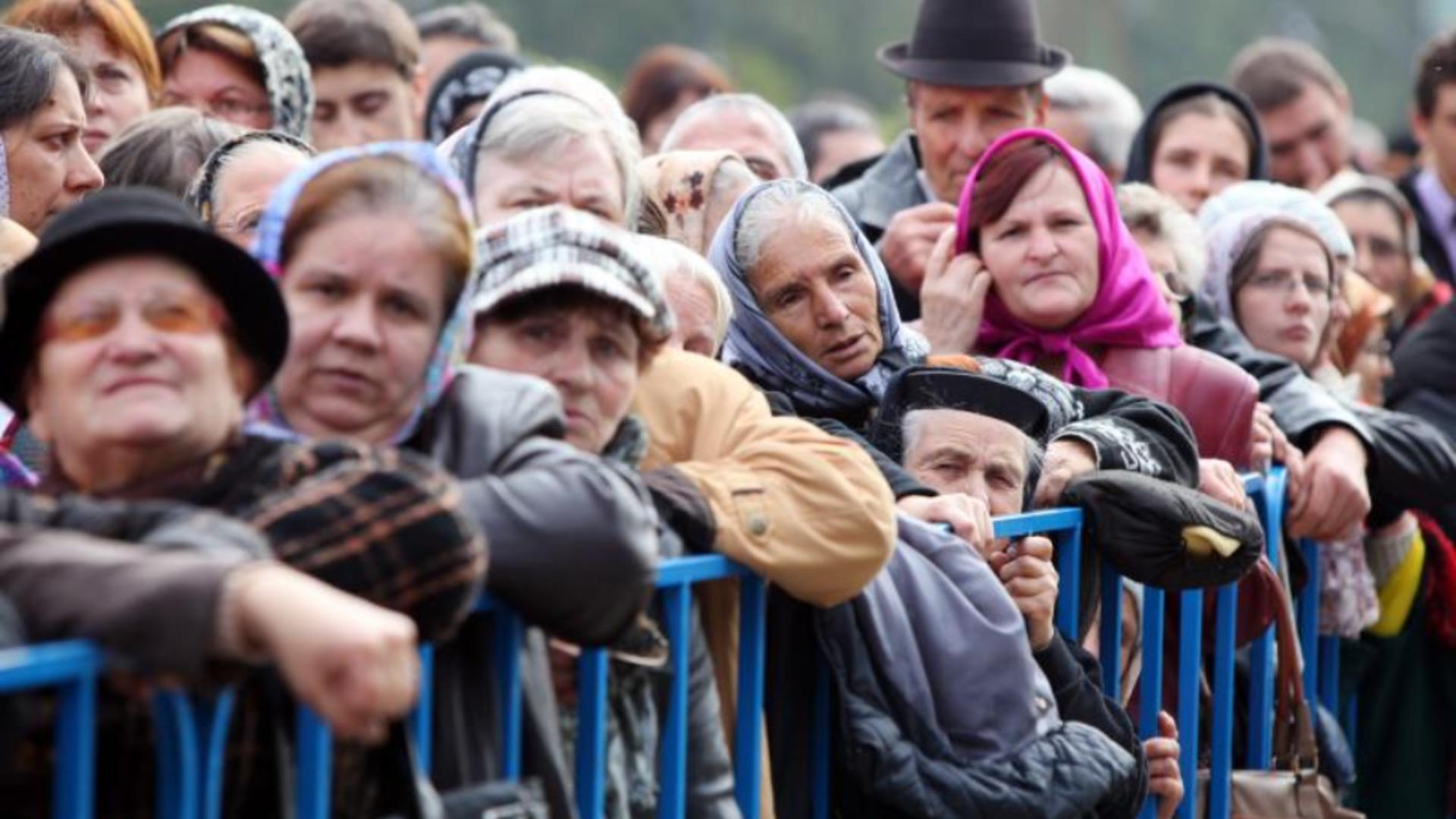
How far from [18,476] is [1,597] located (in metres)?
1.12

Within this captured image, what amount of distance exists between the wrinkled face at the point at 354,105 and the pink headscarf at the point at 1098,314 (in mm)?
1952

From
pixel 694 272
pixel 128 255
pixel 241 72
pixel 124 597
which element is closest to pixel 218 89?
pixel 241 72

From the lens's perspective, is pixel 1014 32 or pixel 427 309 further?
pixel 1014 32

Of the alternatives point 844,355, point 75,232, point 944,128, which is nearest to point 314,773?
point 75,232

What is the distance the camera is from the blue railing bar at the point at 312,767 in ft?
10.5

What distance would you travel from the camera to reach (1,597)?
9.71 feet

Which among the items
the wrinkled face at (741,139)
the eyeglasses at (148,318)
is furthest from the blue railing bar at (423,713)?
the wrinkled face at (741,139)

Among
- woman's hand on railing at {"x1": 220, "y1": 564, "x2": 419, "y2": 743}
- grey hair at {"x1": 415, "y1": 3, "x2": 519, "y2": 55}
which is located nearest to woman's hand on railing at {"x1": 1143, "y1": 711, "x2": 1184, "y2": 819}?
woman's hand on railing at {"x1": 220, "y1": 564, "x2": 419, "y2": 743}

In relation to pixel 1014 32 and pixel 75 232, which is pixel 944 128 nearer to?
pixel 1014 32

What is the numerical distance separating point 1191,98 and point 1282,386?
69.4 inches

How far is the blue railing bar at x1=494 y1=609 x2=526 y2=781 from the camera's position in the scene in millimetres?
3572

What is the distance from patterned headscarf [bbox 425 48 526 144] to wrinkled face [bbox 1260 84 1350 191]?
10.1ft

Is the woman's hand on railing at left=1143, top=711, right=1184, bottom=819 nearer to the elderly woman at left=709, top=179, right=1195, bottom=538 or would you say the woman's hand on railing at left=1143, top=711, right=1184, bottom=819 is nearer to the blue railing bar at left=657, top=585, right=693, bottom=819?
the elderly woman at left=709, top=179, right=1195, bottom=538

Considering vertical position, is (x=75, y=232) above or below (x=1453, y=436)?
above
